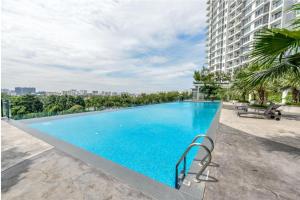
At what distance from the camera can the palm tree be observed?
2.29 meters

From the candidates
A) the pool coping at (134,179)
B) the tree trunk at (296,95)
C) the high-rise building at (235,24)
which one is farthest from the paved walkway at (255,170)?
the high-rise building at (235,24)

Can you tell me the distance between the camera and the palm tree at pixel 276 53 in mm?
2285

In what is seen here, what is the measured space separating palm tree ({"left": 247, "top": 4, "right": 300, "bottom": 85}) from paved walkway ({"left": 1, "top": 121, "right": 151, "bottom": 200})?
3191 mm

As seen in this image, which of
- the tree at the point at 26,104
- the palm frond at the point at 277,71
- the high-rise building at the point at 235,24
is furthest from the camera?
the high-rise building at the point at 235,24

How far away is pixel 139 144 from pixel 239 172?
3.91 metres

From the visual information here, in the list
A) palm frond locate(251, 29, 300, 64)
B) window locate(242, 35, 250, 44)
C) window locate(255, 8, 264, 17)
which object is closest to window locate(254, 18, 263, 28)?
window locate(255, 8, 264, 17)

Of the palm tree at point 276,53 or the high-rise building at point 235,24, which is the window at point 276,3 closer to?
the high-rise building at point 235,24

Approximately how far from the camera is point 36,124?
7.81 m

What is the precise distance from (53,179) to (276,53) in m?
4.60

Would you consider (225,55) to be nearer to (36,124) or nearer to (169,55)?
(169,55)

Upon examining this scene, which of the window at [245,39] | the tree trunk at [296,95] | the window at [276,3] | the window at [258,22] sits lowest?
the tree trunk at [296,95]

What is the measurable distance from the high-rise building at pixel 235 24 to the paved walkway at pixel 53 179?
25.1 metres

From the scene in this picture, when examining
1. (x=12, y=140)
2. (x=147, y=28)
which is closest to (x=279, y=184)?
(x=12, y=140)

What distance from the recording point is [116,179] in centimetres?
244
